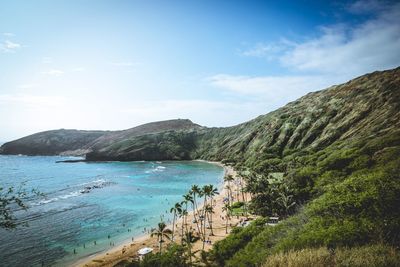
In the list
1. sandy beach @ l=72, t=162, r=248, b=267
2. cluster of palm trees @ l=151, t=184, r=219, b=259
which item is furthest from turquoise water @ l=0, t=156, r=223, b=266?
cluster of palm trees @ l=151, t=184, r=219, b=259

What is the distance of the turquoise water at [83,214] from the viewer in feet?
144

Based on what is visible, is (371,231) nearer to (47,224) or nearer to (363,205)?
(363,205)

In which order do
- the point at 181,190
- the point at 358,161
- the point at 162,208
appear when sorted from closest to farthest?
1. the point at 358,161
2. the point at 162,208
3. the point at 181,190

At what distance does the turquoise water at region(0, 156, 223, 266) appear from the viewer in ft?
144

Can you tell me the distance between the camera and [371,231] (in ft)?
61.2

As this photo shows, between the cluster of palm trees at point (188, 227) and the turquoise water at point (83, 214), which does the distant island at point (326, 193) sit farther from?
the turquoise water at point (83, 214)

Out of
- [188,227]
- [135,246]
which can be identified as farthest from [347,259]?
[188,227]

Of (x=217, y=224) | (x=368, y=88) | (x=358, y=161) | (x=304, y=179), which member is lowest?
(x=217, y=224)

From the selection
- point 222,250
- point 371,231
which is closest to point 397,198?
point 371,231

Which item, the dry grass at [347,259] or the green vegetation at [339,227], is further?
the green vegetation at [339,227]

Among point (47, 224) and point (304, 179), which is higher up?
point (304, 179)

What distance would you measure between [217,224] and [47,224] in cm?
3677

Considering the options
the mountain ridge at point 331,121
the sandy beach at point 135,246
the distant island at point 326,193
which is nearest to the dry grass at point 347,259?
the distant island at point 326,193

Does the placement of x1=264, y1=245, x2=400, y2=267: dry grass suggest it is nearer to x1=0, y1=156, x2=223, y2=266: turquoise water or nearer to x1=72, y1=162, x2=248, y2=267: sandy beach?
x1=72, y1=162, x2=248, y2=267: sandy beach
